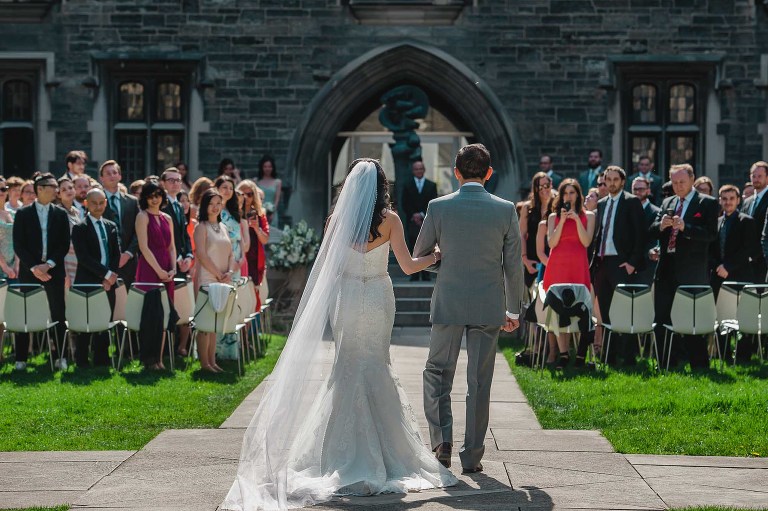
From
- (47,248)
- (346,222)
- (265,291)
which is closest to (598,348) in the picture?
(265,291)

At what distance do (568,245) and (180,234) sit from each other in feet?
13.2

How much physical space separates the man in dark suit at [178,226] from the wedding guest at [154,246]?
78cm

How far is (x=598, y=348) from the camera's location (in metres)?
13.0

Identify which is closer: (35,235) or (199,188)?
(35,235)

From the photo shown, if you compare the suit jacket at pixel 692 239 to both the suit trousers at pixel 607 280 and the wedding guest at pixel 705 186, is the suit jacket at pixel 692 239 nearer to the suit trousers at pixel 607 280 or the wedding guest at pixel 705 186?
the suit trousers at pixel 607 280

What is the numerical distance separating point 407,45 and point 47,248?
28.3 ft

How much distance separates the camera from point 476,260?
24.2 ft

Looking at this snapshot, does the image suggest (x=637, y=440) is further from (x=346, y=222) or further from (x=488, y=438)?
(x=346, y=222)

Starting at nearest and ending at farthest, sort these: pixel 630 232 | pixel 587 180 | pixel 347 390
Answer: pixel 347 390 < pixel 630 232 < pixel 587 180

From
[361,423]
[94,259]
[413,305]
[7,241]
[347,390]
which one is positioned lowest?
[413,305]

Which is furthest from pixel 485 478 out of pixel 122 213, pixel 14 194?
pixel 14 194

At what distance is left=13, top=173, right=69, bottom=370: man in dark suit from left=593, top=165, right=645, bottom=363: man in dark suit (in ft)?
16.7

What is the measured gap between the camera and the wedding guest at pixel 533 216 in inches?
513

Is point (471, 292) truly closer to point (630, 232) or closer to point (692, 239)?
point (692, 239)
